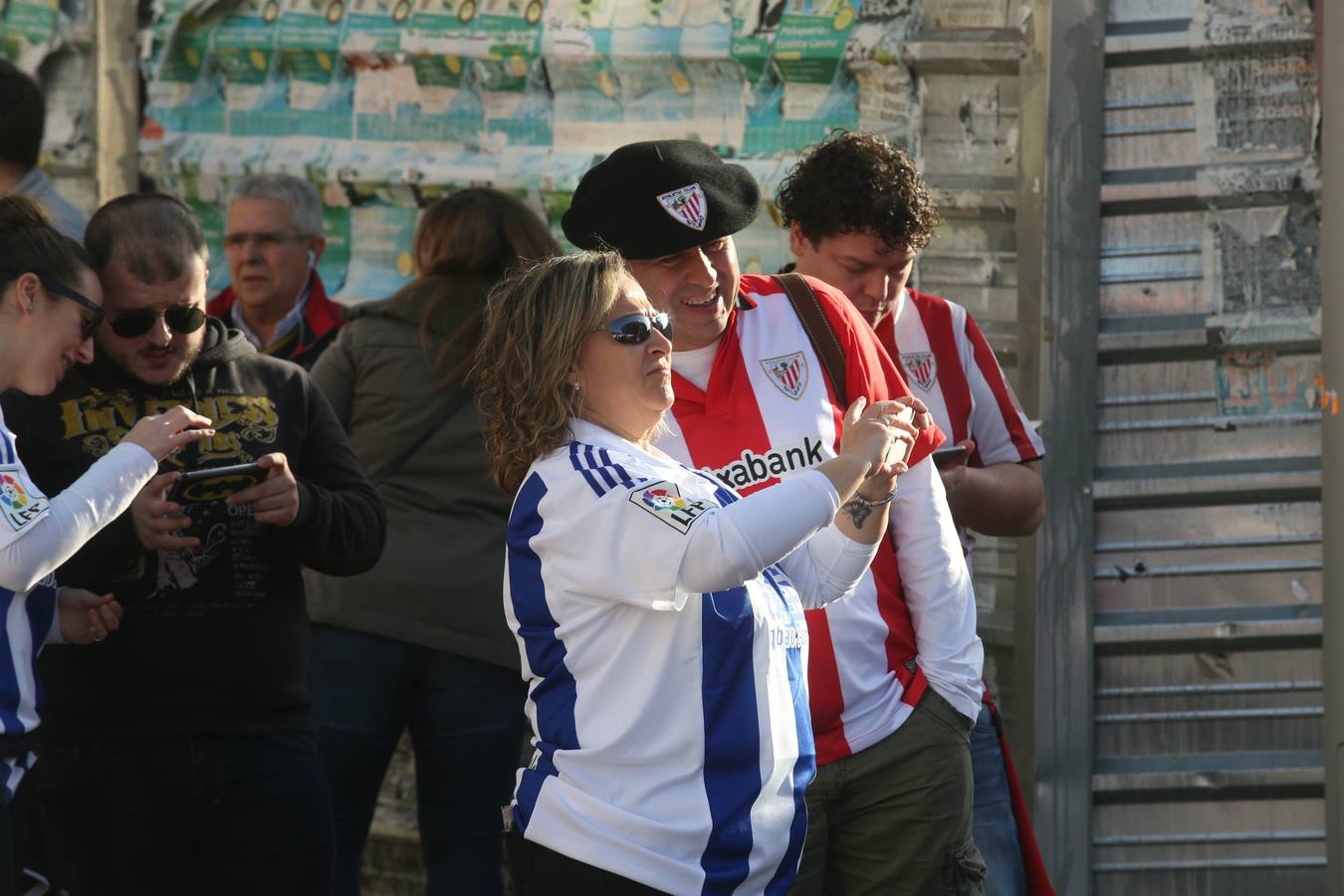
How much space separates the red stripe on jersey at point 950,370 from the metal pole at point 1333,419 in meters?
0.83

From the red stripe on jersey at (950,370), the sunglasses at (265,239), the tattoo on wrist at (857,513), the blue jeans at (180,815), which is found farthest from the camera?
the sunglasses at (265,239)

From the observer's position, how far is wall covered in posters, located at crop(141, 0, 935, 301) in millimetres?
5004

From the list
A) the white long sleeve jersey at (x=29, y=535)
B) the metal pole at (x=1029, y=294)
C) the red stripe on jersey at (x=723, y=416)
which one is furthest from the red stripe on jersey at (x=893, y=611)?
the metal pole at (x=1029, y=294)

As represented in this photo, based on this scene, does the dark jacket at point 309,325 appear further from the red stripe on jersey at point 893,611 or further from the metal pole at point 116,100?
the red stripe on jersey at point 893,611

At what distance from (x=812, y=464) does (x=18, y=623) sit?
1527mm

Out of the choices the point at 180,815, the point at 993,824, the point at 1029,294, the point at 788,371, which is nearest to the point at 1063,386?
the point at 1029,294

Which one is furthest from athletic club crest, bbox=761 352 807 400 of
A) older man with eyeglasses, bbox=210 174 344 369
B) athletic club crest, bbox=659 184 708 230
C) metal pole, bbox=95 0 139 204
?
metal pole, bbox=95 0 139 204

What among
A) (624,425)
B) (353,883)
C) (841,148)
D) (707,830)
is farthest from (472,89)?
(707,830)

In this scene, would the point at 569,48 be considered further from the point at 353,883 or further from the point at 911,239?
the point at 353,883

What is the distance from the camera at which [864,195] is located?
11.7 ft

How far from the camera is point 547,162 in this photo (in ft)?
17.5

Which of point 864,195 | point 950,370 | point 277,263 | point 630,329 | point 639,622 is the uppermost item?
point 864,195

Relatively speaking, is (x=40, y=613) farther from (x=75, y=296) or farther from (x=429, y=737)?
(x=429, y=737)

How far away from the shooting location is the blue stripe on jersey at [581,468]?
248 centimetres
